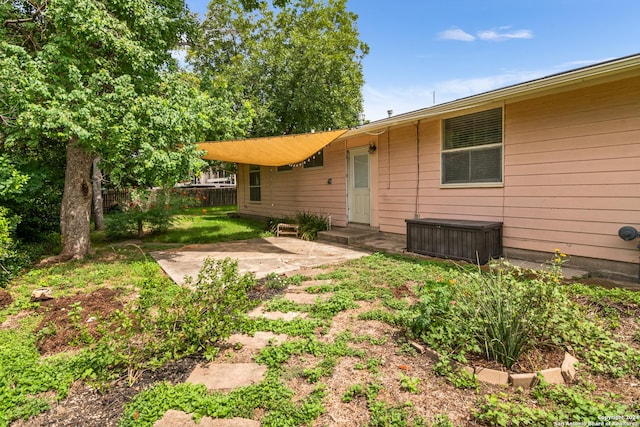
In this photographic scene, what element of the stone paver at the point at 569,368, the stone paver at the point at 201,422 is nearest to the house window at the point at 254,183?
the stone paver at the point at 201,422

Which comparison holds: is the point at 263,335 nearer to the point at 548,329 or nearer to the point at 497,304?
the point at 497,304

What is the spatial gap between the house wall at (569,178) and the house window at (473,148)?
160mm

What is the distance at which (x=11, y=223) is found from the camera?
4.61 meters

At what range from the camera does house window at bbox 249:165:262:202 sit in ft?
41.2

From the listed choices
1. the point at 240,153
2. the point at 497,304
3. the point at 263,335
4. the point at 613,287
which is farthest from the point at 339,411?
the point at 240,153

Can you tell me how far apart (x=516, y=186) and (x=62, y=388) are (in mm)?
5606

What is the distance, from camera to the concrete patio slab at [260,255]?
519 cm

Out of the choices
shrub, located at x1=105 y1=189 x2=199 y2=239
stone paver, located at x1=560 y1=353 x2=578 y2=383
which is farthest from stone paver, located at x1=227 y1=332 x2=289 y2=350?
shrub, located at x1=105 y1=189 x2=199 y2=239

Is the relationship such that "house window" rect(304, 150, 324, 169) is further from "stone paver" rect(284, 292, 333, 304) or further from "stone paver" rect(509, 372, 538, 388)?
"stone paver" rect(509, 372, 538, 388)

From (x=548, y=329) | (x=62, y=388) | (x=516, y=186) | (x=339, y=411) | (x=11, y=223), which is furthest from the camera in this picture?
(x=516, y=186)

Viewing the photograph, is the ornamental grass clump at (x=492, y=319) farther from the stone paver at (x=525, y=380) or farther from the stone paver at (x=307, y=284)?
the stone paver at (x=307, y=284)

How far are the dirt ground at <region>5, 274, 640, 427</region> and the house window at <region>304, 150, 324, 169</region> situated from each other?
260 inches

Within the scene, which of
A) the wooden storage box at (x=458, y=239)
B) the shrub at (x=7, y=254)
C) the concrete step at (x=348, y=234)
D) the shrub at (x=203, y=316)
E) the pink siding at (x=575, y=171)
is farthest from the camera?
the concrete step at (x=348, y=234)

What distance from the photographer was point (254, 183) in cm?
1284
